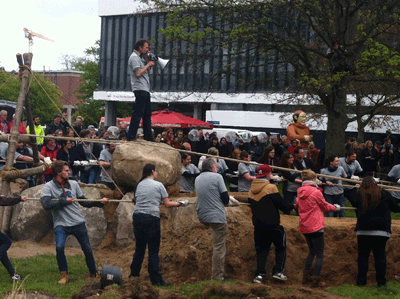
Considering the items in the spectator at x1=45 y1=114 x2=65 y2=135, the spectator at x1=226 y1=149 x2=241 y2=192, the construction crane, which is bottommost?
the spectator at x1=226 y1=149 x2=241 y2=192

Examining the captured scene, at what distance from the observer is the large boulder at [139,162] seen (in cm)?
1155

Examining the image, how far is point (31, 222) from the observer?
39.5 feet

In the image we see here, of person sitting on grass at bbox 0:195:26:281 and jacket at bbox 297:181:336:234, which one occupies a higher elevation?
jacket at bbox 297:181:336:234

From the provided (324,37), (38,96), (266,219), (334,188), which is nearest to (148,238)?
(266,219)

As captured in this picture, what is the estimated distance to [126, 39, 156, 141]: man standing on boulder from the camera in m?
10.6

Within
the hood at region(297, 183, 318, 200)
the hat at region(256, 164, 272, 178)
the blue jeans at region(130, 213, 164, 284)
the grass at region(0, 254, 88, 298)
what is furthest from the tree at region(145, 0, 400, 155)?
the grass at region(0, 254, 88, 298)

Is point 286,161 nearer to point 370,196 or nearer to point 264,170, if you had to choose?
point 264,170

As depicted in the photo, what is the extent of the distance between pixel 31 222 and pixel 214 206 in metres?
4.81

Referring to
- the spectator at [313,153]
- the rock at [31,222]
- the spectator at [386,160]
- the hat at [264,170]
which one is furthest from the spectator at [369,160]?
the rock at [31,222]

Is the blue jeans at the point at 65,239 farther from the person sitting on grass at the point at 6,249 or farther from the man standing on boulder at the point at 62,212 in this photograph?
the person sitting on grass at the point at 6,249

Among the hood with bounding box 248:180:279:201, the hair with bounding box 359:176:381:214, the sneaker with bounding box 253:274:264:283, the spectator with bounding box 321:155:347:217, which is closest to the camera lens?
the hair with bounding box 359:176:381:214

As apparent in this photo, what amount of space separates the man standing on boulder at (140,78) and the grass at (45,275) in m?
2.70

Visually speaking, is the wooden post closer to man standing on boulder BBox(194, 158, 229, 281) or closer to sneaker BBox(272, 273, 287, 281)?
man standing on boulder BBox(194, 158, 229, 281)

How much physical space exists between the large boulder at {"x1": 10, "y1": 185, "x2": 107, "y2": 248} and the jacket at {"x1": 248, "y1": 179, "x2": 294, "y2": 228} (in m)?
4.32
